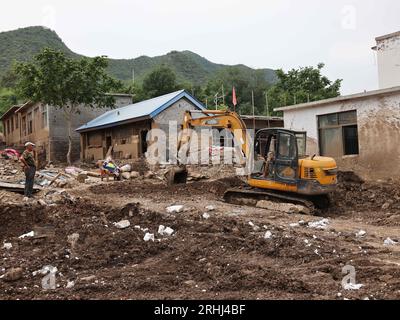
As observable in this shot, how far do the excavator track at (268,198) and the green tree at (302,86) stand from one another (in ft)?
75.1

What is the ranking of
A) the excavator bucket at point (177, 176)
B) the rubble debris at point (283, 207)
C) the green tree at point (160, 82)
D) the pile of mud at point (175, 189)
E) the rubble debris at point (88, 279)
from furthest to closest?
the green tree at point (160, 82) < the excavator bucket at point (177, 176) < the pile of mud at point (175, 189) < the rubble debris at point (283, 207) < the rubble debris at point (88, 279)

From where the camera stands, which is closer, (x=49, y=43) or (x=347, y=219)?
(x=347, y=219)

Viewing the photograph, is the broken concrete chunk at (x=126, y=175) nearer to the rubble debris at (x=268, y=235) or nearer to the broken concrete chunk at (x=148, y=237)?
the broken concrete chunk at (x=148, y=237)

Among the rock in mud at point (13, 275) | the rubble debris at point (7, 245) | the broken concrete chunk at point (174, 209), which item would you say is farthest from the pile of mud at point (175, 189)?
the rock in mud at point (13, 275)

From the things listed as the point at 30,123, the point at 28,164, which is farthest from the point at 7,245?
the point at 30,123

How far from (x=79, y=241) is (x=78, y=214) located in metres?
2.46

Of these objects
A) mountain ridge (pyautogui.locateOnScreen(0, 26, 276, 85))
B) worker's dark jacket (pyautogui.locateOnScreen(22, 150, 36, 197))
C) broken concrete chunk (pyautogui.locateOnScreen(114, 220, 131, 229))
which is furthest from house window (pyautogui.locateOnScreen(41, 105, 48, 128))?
mountain ridge (pyautogui.locateOnScreen(0, 26, 276, 85))

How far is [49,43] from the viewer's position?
6838 cm

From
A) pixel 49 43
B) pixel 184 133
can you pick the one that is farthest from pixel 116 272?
pixel 49 43

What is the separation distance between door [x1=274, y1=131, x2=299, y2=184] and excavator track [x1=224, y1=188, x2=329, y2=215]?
497 millimetres

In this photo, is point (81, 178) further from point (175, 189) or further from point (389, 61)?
point (389, 61)

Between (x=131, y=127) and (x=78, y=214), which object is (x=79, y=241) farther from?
(x=131, y=127)

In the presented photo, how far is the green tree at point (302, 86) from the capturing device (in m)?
34.0

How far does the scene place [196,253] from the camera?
6.41 metres
